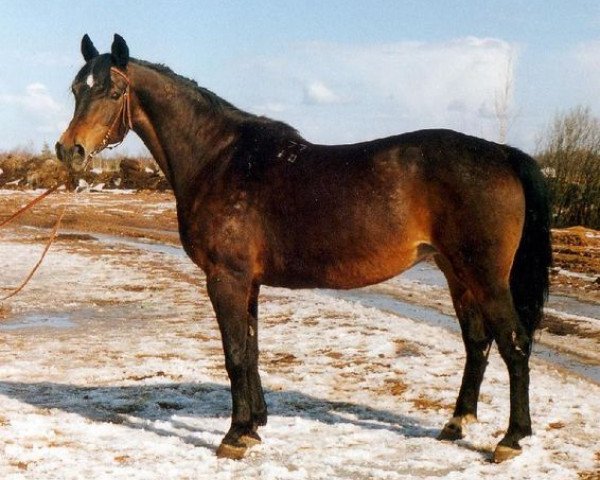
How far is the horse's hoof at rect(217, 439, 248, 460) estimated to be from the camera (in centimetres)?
445

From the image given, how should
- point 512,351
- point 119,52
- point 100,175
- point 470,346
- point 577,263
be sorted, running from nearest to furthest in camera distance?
point 512,351 → point 119,52 → point 470,346 → point 577,263 → point 100,175

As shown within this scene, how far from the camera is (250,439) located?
4.57 meters

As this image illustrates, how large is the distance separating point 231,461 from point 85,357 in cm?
328

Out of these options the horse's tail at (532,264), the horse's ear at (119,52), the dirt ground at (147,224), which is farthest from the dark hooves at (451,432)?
the dirt ground at (147,224)

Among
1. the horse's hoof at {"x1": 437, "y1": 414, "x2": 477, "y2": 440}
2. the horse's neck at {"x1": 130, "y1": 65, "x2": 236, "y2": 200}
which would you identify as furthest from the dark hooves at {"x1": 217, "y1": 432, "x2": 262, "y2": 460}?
the horse's neck at {"x1": 130, "y1": 65, "x2": 236, "y2": 200}


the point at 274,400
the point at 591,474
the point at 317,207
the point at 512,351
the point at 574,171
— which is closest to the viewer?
the point at 591,474

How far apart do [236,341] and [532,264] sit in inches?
81.4

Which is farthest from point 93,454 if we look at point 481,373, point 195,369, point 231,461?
point 481,373

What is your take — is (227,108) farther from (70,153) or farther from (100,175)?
(100,175)

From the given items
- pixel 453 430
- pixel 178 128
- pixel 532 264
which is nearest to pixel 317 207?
pixel 178 128

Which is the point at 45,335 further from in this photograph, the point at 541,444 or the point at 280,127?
the point at 541,444

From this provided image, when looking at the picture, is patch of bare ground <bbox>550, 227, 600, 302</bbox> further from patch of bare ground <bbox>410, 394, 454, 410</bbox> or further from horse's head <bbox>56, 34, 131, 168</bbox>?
horse's head <bbox>56, 34, 131, 168</bbox>

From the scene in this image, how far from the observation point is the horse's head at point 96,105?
4.45m

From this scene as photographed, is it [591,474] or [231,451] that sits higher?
[591,474]
